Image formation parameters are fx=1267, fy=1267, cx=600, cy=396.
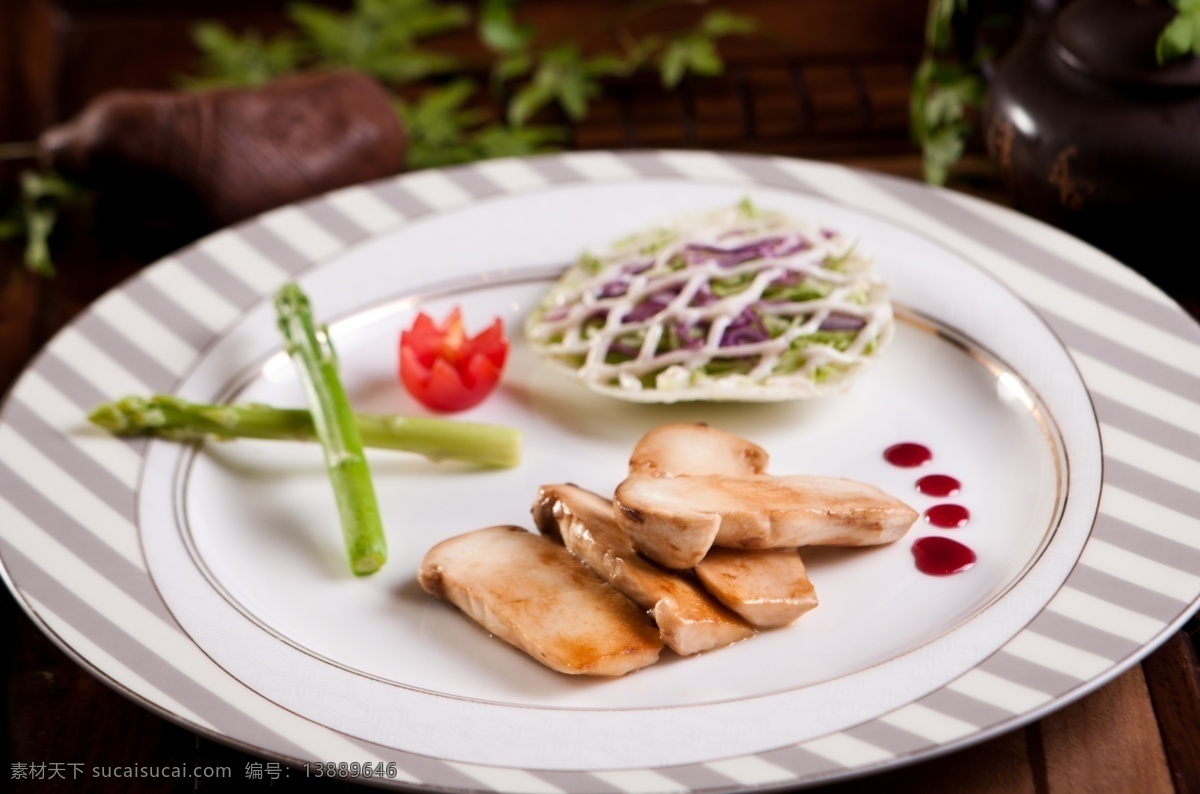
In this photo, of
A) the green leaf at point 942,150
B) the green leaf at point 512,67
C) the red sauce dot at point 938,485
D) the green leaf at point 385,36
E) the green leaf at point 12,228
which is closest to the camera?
the red sauce dot at point 938,485

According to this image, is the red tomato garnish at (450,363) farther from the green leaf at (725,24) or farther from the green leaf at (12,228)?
the green leaf at (725,24)

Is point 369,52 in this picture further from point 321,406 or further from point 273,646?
point 273,646

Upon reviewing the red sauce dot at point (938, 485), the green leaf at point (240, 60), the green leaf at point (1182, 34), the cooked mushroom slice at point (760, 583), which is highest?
the green leaf at point (1182, 34)

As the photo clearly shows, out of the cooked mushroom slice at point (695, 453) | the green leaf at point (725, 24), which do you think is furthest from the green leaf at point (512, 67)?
the cooked mushroom slice at point (695, 453)

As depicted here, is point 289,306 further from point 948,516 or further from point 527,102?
point 948,516

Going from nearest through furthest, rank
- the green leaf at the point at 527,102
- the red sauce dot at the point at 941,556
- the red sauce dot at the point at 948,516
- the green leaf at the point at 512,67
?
the red sauce dot at the point at 941,556 < the red sauce dot at the point at 948,516 < the green leaf at the point at 527,102 < the green leaf at the point at 512,67

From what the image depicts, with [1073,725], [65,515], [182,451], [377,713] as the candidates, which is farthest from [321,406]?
[1073,725]

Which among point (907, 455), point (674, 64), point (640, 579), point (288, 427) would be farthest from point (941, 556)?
point (674, 64)
